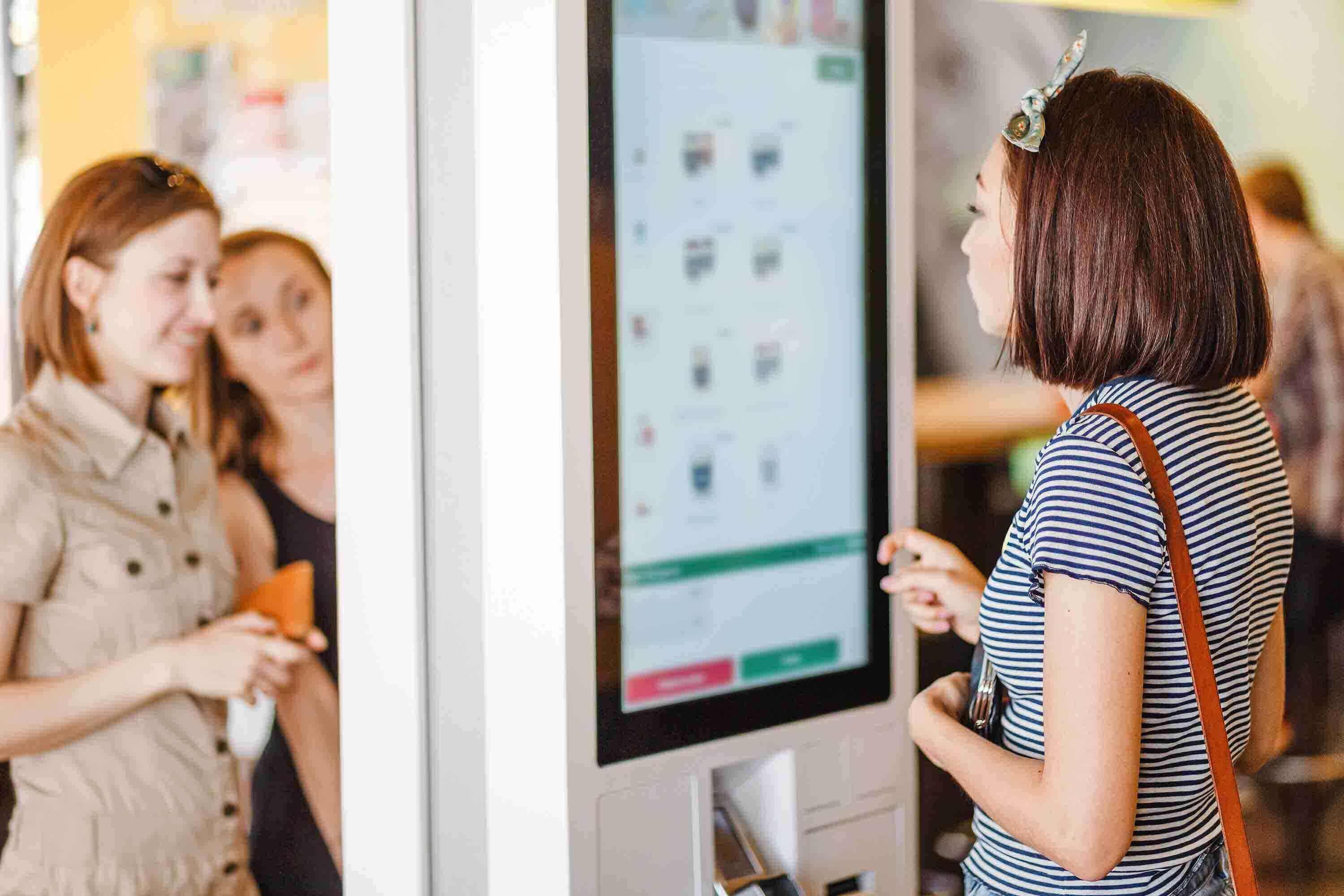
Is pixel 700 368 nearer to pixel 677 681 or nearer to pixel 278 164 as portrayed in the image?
pixel 677 681

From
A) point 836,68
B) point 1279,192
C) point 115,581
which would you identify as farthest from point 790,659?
point 1279,192

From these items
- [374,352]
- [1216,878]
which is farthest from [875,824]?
[374,352]

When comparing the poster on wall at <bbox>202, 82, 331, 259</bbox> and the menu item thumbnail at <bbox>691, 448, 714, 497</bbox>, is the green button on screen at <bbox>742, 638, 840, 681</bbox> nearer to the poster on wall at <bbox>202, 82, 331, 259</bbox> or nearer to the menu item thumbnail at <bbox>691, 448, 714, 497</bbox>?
the menu item thumbnail at <bbox>691, 448, 714, 497</bbox>

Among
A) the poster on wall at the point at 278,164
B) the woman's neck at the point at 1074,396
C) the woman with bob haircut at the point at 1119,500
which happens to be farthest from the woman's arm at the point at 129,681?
the woman's neck at the point at 1074,396

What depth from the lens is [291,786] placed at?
2127 mm

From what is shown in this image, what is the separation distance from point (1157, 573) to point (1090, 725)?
0.15m

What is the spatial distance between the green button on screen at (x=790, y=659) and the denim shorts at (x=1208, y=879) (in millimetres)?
395

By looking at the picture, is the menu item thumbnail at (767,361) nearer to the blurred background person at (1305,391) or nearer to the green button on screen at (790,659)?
the green button on screen at (790,659)

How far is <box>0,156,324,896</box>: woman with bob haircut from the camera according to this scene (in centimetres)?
184

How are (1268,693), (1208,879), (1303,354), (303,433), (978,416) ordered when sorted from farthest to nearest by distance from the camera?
(1303,354) → (978,416) → (303,433) → (1268,693) → (1208,879)

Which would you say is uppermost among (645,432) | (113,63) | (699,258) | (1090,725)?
(113,63)

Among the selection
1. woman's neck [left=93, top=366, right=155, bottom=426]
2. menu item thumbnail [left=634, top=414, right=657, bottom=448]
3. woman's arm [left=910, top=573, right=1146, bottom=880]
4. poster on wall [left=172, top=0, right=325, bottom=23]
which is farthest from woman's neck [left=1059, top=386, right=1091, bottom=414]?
woman's neck [left=93, top=366, right=155, bottom=426]

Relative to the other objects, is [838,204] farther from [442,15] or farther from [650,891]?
[650,891]

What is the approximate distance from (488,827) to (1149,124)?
3.71ft
